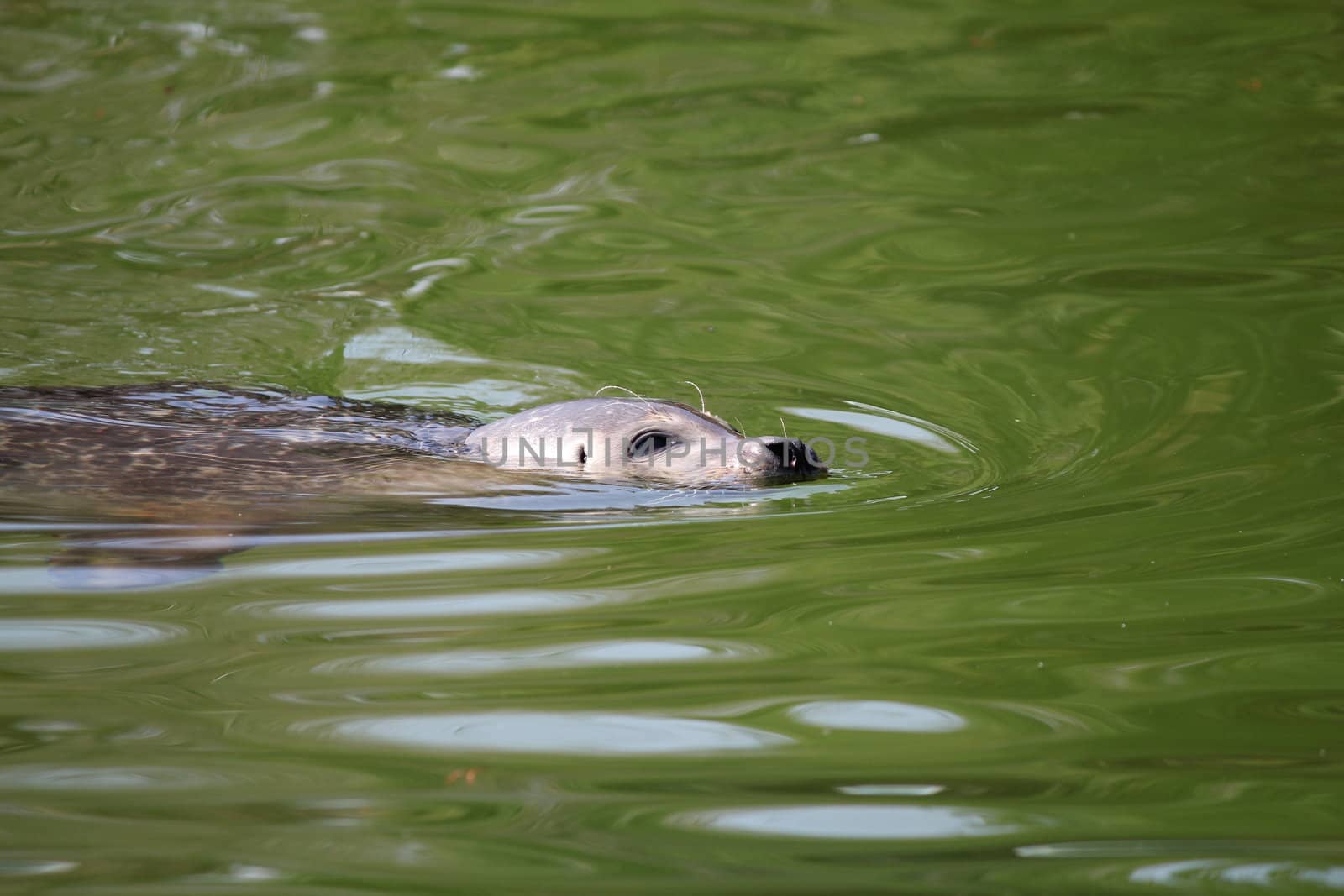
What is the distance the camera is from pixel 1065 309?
711 centimetres

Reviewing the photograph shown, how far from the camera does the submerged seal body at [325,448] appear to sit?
15.4 feet

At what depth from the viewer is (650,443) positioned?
504cm

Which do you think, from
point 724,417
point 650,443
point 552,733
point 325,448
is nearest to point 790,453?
point 650,443

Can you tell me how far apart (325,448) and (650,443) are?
3.87 ft

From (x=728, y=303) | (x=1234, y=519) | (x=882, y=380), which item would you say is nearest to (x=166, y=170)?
(x=728, y=303)

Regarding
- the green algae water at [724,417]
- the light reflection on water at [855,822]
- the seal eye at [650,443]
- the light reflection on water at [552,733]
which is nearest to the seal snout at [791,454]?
the green algae water at [724,417]

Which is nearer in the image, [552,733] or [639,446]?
[552,733]

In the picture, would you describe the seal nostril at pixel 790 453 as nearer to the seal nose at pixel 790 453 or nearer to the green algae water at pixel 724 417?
the seal nose at pixel 790 453

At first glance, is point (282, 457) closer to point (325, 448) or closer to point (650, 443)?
point (325, 448)

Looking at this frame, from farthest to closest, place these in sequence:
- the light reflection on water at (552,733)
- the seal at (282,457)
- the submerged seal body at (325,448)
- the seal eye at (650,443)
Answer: the seal eye at (650,443) → the submerged seal body at (325,448) → the seal at (282,457) → the light reflection on water at (552,733)

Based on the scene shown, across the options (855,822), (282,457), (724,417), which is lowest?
(855,822)

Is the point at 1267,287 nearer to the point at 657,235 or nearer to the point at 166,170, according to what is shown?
the point at 657,235

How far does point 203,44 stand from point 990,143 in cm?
607

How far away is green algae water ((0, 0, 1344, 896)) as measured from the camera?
212 cm
